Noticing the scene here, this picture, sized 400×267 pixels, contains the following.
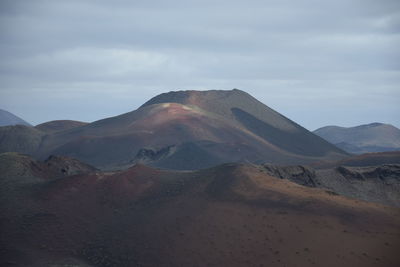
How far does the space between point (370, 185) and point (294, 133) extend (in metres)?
85.1

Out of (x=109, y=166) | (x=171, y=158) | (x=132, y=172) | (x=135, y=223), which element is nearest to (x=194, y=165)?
(x=171, y=158)

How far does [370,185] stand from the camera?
8188cm

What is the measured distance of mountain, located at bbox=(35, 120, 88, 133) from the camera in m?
184

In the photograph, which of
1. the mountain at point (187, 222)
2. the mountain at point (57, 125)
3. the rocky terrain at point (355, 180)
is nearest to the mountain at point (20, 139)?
the mountain at point (57, 125)

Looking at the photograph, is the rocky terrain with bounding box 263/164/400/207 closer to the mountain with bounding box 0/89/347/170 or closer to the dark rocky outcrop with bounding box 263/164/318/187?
the dark rocky outcrop with bounding box 263/164/318/187

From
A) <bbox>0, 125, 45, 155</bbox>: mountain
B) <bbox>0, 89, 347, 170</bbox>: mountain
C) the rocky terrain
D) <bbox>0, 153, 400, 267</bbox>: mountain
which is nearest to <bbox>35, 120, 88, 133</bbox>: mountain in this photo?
<bbox>0, 125, 45, 155</bbox>: mountain

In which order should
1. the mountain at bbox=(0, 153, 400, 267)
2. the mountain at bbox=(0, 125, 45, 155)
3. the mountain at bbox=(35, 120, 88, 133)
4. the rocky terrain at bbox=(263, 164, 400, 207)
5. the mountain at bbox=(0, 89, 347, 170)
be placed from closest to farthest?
the mountain at bbox=(0, 153, 400, 267), the rocky terrain at bbox=(263, 164, 400, 207), the mountain at bbox=(0, 89, 347, 170), the mountain at bbox=(0, 125, 45, 155), the mountain at bbox=(35, 120, 88, 133)

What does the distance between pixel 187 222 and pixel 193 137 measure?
299ft

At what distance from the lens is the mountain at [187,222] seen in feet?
149

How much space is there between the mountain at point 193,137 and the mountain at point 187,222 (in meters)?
58.8

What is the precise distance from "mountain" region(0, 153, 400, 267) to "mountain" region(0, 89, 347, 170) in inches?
2316

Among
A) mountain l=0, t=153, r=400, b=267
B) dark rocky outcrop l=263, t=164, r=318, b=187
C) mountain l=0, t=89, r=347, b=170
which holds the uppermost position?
mountain l=0, t=89, r=347, b=170

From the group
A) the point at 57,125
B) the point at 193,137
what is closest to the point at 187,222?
the point at 193,137

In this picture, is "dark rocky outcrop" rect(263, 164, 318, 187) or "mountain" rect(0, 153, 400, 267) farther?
"dark rocky outcrop" rect(263, 164, 318, 187)
